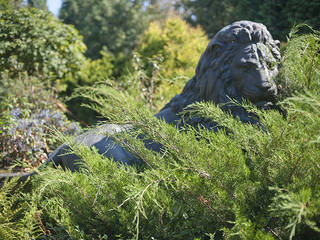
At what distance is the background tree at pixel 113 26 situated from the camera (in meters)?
15.0

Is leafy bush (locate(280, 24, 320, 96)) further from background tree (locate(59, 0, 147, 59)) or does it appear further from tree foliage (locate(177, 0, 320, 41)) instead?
background tree (locate(59, 0, 147, 59))

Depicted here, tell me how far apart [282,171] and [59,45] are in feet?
26.6

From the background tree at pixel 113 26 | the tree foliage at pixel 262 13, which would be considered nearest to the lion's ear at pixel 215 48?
the tree foliage at pixel 262 13

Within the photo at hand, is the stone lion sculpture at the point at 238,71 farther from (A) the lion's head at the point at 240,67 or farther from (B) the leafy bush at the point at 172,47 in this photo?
(B) the leafy bush at the point at 172,47

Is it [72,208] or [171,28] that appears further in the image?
[171,28]

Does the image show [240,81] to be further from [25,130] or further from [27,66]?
[27,66]

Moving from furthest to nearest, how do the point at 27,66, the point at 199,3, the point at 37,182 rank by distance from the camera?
1. the point at 199,3
2. the point at 27,66
3. the point at 37,182

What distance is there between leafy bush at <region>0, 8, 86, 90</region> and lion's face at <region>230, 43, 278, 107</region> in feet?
21.6

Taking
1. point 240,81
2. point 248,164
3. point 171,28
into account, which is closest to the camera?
point 248,164

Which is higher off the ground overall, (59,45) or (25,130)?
(59,45)

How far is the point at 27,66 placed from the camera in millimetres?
8508

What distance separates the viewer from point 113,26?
50.4 feet

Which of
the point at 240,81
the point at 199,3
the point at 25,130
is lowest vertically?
the point at 25,130

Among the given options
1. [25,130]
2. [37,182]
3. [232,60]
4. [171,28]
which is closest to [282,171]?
[232,60]
